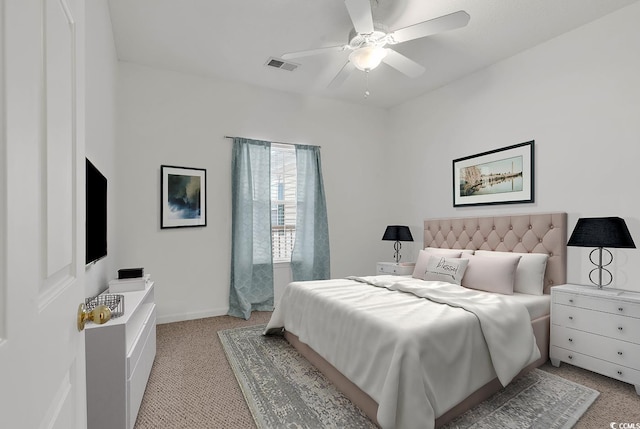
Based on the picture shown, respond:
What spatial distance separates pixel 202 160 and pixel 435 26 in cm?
294

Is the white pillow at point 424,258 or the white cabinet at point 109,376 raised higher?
the white pillow at point 424,258

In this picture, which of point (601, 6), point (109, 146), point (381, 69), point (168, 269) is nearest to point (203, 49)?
point (109, 146)

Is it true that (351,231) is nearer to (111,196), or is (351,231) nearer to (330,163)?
(330,163)

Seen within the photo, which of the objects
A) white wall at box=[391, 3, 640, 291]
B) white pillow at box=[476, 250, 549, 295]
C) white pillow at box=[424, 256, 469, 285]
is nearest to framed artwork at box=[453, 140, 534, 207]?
white wall at box=[391, 3, 640, 291]

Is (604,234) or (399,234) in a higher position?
(604,234)

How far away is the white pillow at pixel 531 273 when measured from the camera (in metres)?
2.99

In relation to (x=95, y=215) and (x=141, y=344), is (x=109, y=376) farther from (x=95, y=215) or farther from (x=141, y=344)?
(x=95, y=215)

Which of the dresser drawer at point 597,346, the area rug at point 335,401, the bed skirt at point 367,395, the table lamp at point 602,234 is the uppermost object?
the table lamp at point 602,234

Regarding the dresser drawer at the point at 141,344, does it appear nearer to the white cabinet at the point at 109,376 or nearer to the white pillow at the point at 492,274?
the white cabinet at the point at 109,376

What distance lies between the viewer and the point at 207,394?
2197mm

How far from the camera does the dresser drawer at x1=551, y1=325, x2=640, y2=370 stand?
224cm

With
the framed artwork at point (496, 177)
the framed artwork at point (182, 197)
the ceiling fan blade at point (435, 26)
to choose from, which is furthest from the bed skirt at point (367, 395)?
the ceiling fan blade at point (435, 26)

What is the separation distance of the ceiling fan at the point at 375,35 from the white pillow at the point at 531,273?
207cm

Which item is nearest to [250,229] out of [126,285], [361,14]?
[126,285]
